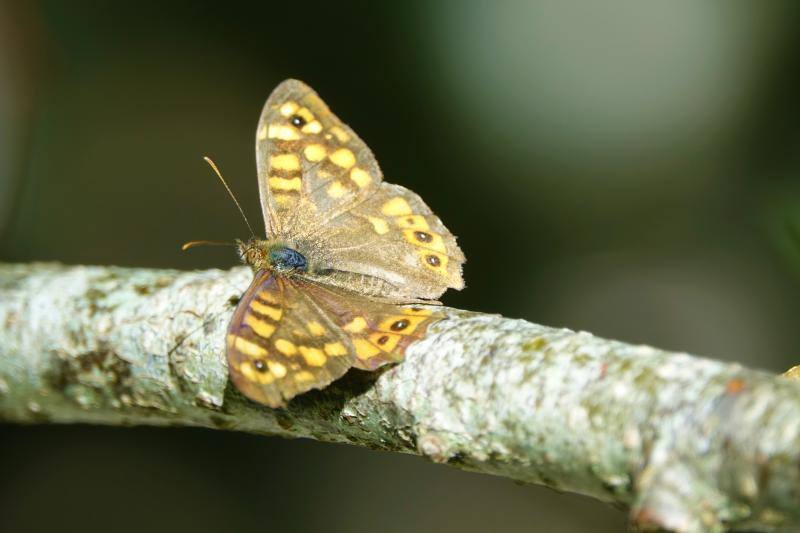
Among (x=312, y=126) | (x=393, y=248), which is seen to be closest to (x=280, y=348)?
(x=393, y=248)

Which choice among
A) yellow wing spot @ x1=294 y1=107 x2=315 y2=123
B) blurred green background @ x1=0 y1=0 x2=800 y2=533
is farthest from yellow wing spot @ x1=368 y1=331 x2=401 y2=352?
blurred green background @ x1=0 y1=0 x2=800 y2=533

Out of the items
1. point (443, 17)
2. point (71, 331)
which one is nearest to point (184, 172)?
point (443, 17)

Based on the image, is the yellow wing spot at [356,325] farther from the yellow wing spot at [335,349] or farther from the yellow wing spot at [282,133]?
the yellow wing spot at [282,133]

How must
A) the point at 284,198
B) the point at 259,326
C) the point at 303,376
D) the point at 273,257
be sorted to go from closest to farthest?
1. the point at 303,376
2. the point at 259,326
3. the point at 273,257
4. the point at 284,198

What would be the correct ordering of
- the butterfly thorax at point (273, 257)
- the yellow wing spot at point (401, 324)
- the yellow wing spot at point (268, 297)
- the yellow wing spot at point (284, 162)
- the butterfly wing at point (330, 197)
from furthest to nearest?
the yellow wing spot at point (284, 162)
the butterfly wing at point (330, 197)
the butterfly thorax at point (273, 257)
the yellow wing spot at point (268, 297)
the yellow wing spot at point (401, 324)

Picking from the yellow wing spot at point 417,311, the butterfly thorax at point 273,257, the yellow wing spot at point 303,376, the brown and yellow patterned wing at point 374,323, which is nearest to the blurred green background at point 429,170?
the butterfly thorax at point 273,257

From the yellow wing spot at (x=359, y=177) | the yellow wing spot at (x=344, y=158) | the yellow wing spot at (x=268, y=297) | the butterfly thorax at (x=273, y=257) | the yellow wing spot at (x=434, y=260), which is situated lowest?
the yellow wing spot at (x=268, y=297)

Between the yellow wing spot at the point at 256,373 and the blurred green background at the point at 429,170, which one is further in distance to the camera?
the blurred green background at the point at 429,170

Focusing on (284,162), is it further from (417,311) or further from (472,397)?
(472,397)
